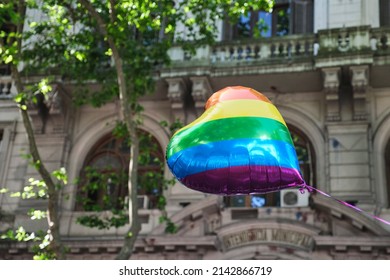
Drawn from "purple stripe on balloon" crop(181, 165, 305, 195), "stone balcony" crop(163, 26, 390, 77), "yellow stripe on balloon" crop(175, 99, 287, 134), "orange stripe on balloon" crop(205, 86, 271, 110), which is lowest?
"purple stripe on balloon" crop(181, 165, 305, 195)

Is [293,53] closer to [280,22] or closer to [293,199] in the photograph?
[280,22]

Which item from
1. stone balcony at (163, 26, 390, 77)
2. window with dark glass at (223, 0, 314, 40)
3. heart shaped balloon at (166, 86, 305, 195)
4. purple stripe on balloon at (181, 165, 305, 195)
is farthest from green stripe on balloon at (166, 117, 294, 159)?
window with dark glass at (223, 0, 314, 40)

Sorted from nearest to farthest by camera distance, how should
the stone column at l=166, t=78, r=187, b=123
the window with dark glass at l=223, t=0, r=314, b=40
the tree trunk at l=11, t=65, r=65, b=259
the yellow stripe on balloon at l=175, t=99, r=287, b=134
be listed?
the yellow stripe on balloon at l=175, t=99, r=287, b=134
the tree trunk at l=11, t=65, r=65, b=259
the stone column at l=166, t=78, r=187, b=123
the window with dark glass at l=223, t=0, r=314, b=40

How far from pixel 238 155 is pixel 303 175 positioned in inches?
300

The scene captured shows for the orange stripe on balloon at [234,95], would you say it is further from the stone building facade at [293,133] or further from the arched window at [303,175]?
the arched window at [303,175]

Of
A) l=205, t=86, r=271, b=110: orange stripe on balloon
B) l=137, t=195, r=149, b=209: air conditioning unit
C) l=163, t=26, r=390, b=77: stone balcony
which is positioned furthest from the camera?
l=137, t=195, r=149, b=209: air conditioning unit

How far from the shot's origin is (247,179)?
18.4 ft

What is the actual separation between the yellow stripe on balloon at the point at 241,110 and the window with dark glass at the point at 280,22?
28.7 feet

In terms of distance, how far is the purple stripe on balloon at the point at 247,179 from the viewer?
18.3 ft

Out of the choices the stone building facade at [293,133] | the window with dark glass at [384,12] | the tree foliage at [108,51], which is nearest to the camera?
the tree foliage at [108,51]

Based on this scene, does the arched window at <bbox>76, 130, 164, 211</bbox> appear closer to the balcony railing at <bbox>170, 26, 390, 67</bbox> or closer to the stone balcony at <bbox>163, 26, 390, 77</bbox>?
the stone balcony at <bbox>163, 26, 390, 77</bbox>

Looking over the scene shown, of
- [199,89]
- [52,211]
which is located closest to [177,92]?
[199,89]

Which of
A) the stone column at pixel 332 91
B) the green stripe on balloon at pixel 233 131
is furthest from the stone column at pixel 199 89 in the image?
the green stripe on balloon at pixel 233 131

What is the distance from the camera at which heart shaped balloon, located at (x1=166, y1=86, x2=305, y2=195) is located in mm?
5605
